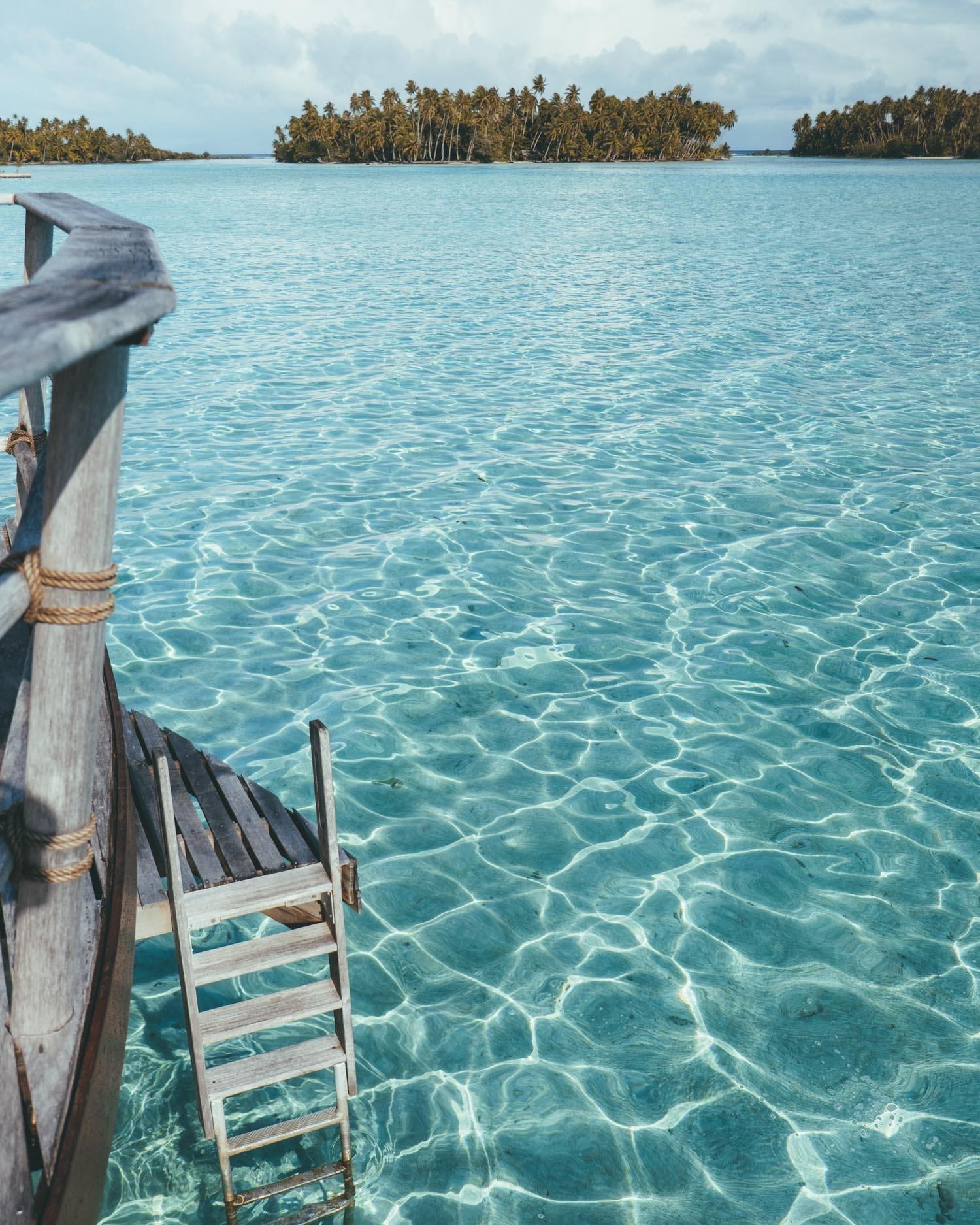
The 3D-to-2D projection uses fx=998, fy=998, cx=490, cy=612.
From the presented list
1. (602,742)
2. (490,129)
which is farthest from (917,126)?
(602,742)

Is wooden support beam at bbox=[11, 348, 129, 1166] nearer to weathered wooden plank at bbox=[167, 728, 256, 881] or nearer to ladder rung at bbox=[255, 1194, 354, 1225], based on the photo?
weathered wooden plank at bbox=[167, 728, 256, 881]

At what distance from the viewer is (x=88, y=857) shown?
2.05m

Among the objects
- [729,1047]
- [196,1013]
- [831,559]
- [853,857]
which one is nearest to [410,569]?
[831,559]

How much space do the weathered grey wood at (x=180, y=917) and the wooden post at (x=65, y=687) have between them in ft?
2.00

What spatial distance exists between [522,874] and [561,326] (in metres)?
16.8

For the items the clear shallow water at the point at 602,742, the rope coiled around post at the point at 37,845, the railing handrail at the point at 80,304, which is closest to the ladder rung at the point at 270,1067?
the clear shallow water at the point at 602,742

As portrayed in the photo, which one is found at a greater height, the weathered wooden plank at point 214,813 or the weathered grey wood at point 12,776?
the weathered grey wood at point 12,776

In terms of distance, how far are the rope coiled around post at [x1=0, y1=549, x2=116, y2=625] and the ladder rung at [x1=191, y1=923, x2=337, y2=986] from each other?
5.38 feet

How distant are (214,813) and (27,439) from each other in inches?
72.8

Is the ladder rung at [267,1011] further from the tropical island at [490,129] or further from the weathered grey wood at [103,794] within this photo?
the tropical island at [490,129]

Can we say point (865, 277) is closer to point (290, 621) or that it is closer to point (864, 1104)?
point (290, 621)

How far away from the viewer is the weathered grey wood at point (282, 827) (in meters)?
3.78

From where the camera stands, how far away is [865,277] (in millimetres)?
26844

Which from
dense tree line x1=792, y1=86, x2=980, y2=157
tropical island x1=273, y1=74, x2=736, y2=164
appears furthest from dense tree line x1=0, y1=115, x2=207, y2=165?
dense tree line x1=792, y1=86, x2=980, y2=157
